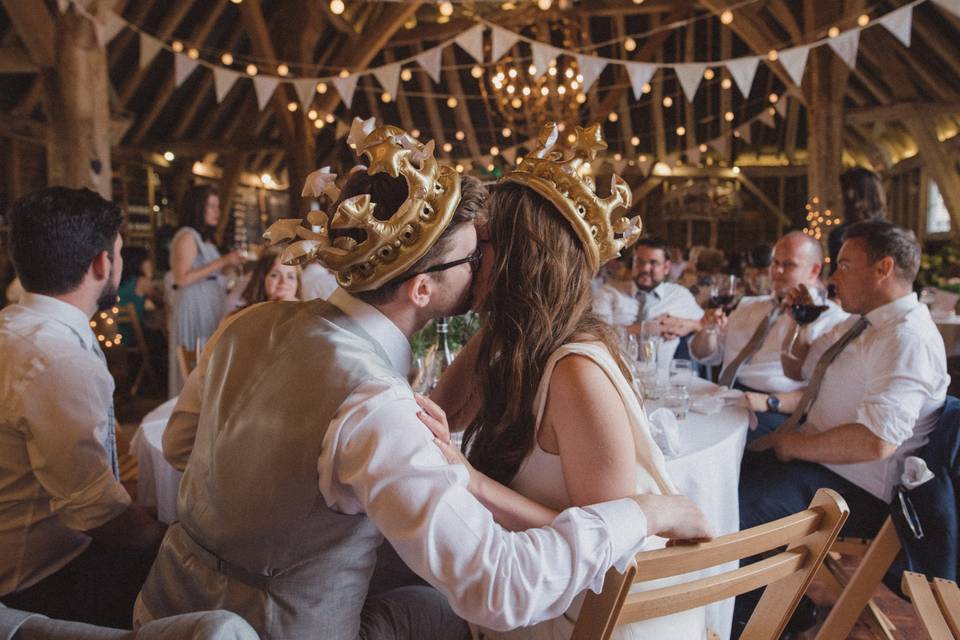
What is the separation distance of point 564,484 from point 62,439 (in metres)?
1.16

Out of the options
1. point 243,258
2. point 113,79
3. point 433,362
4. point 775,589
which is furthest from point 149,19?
point 775,589

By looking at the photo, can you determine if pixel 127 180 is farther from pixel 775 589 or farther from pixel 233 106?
pixel 775 589

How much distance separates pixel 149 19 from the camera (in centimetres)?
978

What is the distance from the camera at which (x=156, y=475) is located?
2170 millimetres

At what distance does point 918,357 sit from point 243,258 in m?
3.84

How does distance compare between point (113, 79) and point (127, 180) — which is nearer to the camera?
point (113, 79)

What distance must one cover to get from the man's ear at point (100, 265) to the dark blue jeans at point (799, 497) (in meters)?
2.16

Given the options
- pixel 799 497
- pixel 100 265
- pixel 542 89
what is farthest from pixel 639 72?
pixel 100 265

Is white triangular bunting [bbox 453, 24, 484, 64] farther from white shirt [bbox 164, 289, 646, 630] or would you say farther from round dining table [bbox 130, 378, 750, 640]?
white shirt [bbox 164, 289, 646, 630]

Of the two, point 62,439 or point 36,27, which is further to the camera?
point 36,27

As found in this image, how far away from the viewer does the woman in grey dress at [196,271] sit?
449 cm

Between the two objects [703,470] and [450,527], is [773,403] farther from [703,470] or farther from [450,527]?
[450,527]

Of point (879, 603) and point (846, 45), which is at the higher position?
point (846, 45)

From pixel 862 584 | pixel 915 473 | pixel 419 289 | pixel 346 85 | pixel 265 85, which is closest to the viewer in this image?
pixel 419 289
